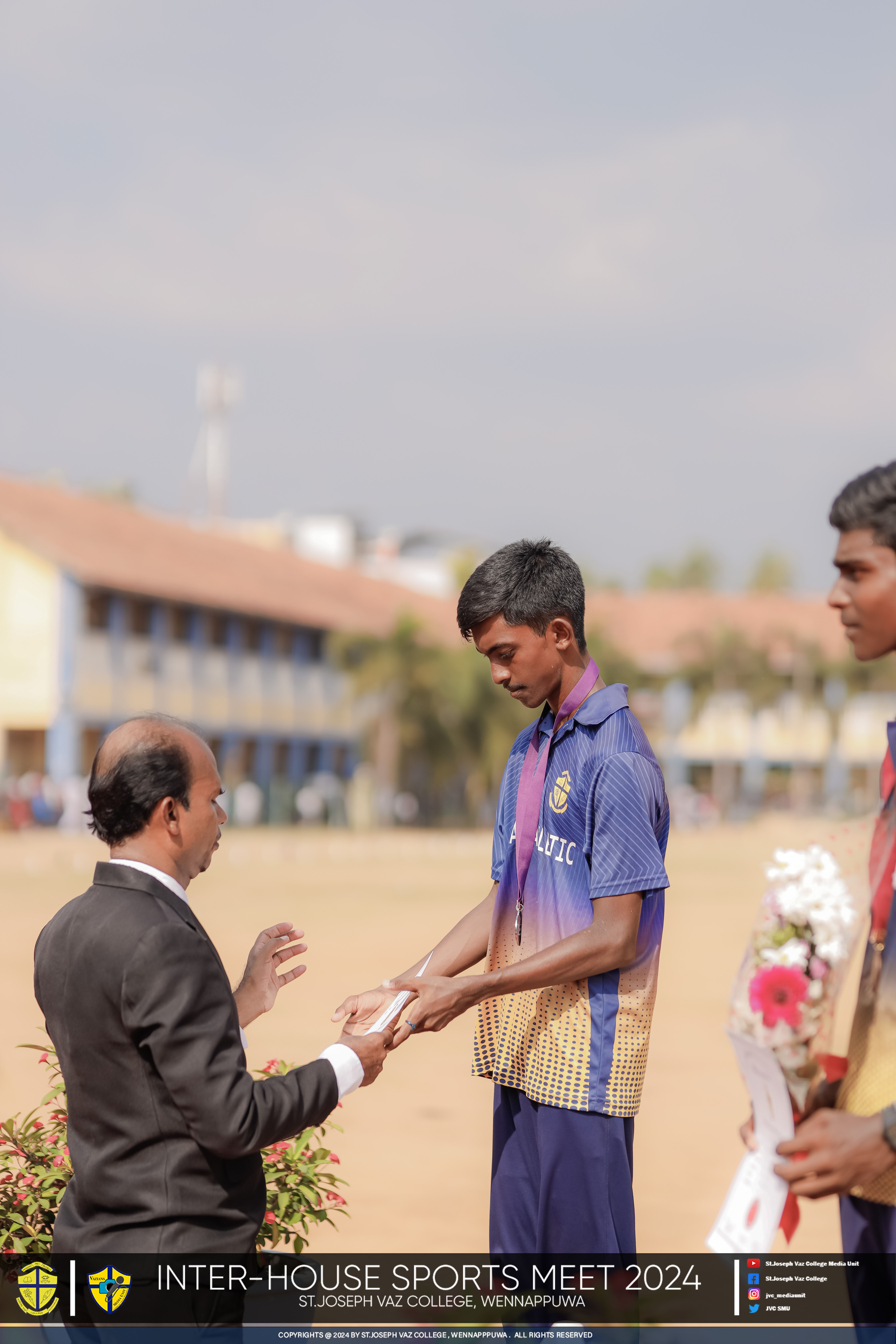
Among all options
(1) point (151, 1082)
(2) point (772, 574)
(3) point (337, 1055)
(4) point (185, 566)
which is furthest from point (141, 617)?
(2) point (772, 574)

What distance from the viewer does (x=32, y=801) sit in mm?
32531

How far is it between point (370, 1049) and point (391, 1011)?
0.64 ft

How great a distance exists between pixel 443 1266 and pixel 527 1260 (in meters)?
0.81

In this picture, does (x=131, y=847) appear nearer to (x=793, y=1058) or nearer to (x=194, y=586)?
(x=793, y=1058)

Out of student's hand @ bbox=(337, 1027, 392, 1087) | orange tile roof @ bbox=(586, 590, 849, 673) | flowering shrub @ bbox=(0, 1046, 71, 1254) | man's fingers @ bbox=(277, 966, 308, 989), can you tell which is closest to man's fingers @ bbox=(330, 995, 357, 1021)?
man's fingers @ bbox=(277, 966, 308, 989)

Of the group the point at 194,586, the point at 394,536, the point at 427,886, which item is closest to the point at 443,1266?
the point at 427,886

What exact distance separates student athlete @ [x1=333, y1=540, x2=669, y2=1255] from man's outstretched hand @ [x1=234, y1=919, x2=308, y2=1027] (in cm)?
19

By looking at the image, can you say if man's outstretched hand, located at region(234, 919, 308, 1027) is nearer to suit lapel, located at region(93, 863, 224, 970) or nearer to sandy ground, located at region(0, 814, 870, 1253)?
suit lapel, located at region(93, 863, 224, 970)

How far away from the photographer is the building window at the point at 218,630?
40.2 metres

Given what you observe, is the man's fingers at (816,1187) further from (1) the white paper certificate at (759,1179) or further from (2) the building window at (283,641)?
(2) the building window at (283,641)

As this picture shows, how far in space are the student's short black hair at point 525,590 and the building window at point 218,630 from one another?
122ft

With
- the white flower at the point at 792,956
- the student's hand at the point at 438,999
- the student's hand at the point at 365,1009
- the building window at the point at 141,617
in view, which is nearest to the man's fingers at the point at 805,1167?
the white flower at the point at 792,956

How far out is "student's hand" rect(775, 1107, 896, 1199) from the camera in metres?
2.22

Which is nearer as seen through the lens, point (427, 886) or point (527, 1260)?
point (527, 1260)
